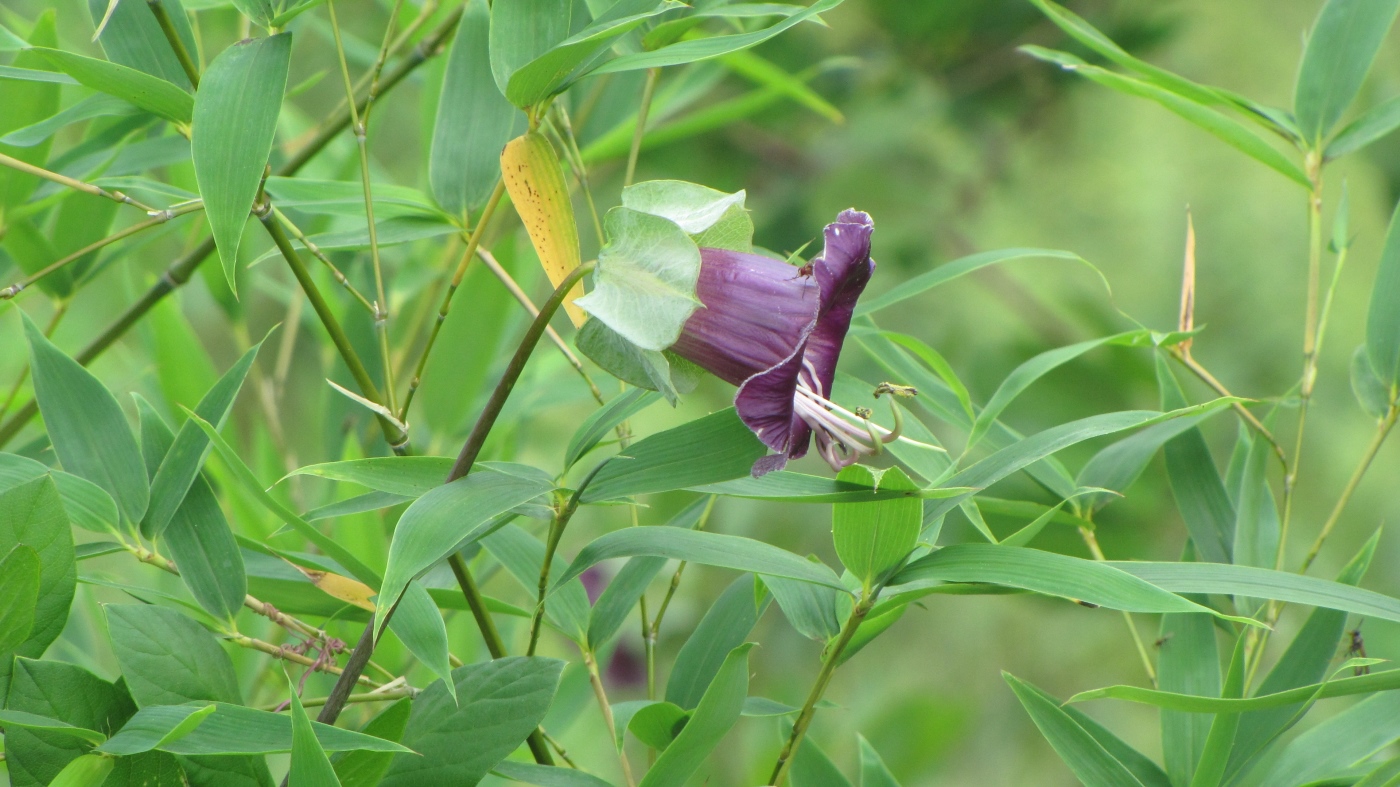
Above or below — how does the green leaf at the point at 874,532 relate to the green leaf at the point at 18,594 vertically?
below

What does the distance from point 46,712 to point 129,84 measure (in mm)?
165

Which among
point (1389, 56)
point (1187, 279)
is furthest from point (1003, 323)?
point (1187, 279)

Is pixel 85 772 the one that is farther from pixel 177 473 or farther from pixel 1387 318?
pixel 1387 318

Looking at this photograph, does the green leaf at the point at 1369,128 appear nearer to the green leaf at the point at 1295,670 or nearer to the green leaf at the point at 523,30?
the green leaf at the point at 1295,670

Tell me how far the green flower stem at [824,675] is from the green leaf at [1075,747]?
5 cm

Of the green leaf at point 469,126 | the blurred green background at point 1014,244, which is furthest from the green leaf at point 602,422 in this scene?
the blurred green background at point 1014,244

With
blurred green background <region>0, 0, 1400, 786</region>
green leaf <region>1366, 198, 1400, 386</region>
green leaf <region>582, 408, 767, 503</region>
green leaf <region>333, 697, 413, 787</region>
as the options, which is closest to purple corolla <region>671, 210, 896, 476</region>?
green leaf <region>582, 408, 767, 503</region>

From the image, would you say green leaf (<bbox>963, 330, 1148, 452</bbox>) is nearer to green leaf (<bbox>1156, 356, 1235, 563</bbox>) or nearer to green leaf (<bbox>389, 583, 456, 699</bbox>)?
green leaf (<bbox>1156, 356, 1235, 563</bbox>)

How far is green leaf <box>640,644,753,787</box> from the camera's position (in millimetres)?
300

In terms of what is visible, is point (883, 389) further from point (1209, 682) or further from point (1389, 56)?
point (1389, 56)

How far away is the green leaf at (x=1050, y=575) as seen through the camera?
26 centimetres

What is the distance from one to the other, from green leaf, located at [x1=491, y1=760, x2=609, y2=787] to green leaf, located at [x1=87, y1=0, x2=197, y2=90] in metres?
0.24

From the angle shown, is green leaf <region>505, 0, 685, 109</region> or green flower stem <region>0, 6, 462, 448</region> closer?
green leaf <region>505, 0, 685, 109</region>

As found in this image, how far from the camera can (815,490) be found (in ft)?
0.95
